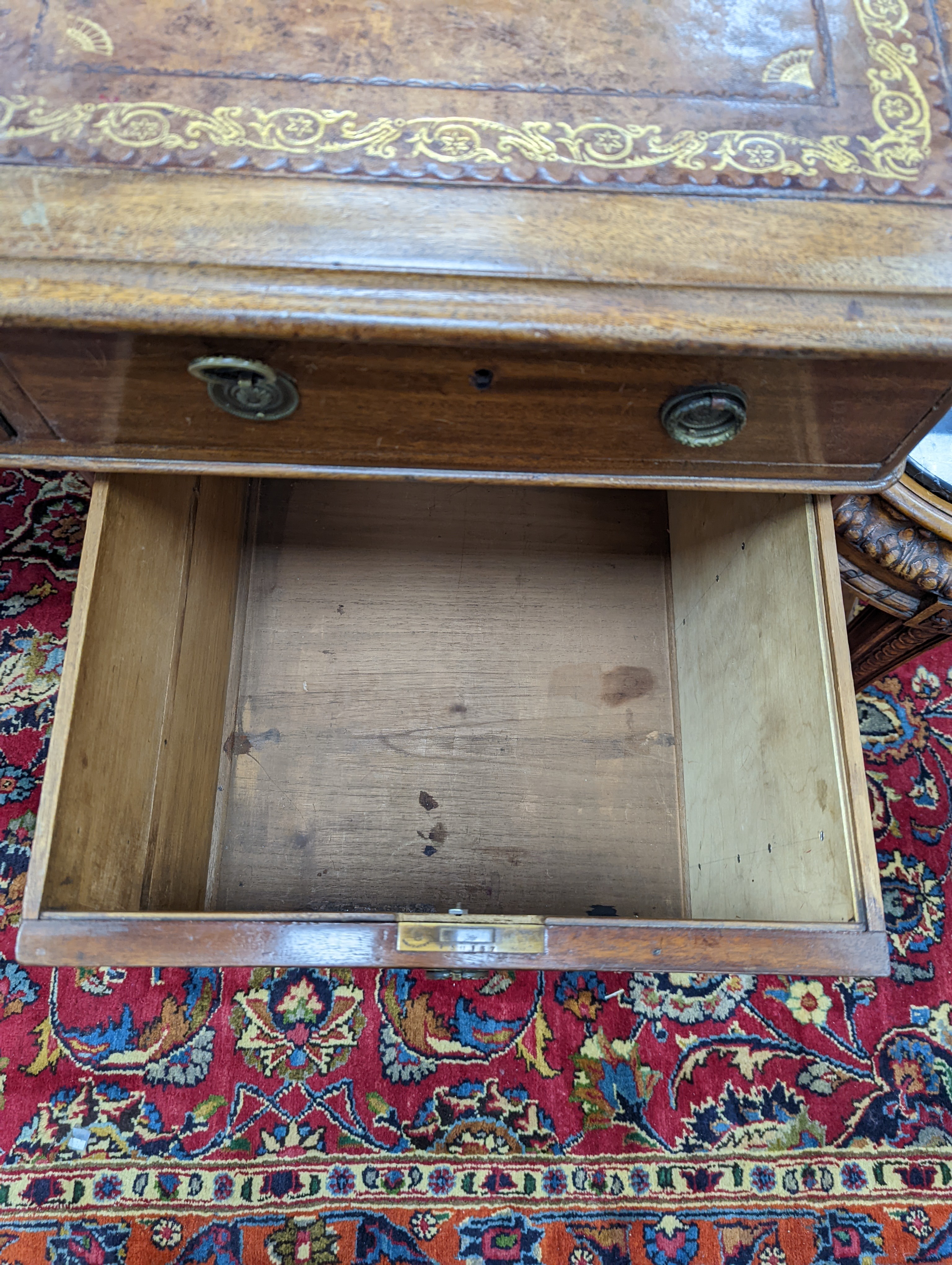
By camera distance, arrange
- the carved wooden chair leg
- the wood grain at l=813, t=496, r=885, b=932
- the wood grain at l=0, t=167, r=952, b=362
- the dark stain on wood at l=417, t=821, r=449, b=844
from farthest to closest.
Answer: the dark stain on wood at l=417, t=821, r=449, b=844, the carved wooden chair leg, the wood grain at l=813, t=496, r=885, b=932, the wood grain at l=0, t=167, r=952, b=362

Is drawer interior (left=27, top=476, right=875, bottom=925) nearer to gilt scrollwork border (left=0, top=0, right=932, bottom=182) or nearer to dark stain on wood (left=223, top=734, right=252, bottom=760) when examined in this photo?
dark stain on wood (left=223, top=734, right=252, bottom=760)

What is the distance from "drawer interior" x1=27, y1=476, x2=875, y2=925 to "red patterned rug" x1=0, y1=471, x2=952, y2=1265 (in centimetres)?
25

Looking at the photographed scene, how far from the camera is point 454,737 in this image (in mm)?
838

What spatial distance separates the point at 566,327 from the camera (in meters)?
0.43

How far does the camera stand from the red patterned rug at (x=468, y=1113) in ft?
2.77

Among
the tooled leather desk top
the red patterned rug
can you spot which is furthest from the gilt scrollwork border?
the red patterned rug

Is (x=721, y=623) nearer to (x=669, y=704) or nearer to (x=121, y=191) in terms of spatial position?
(x=669, y=704)

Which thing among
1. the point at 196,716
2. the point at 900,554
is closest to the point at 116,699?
the point at 196,716

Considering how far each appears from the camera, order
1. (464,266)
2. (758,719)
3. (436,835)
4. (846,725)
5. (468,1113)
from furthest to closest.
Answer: (468,1113), (436,835), (758,719), (846,725), (464,266)

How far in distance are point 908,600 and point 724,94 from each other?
0.49m

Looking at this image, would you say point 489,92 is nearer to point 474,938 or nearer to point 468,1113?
point 474,938

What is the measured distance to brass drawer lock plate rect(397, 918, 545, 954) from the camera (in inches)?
19.9

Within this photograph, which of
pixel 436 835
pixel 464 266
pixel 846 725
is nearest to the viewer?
pixel 464 266

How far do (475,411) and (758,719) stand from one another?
0.37 m
